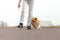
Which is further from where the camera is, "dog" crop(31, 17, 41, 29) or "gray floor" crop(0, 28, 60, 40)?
"dog" crop(31, 17, 41, 29)

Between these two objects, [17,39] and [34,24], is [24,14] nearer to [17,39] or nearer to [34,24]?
[34,24]

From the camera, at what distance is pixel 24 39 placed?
259 inches

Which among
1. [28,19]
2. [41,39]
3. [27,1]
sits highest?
[27,1]

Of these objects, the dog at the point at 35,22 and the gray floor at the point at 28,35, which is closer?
the gray floor at the point at 28,35

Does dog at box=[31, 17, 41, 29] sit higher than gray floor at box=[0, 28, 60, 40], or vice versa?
dog at box=[31, 17, 41, 29]

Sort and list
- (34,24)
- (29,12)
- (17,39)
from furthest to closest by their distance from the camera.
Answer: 1. (34,24)
2. (29,12)
3. (17,39)

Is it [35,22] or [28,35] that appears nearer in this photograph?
[28,35]

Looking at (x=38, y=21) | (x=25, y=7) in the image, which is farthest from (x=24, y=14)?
(x=38, y=21)

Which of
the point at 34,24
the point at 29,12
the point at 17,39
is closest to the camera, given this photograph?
the point at 17,39

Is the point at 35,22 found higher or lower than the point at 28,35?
higher

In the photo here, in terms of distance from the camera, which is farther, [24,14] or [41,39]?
[24,14]

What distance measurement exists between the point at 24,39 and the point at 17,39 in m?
0.19

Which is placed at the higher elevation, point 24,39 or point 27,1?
point 27,1

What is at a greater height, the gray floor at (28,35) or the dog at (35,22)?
the dog at (35,22)
